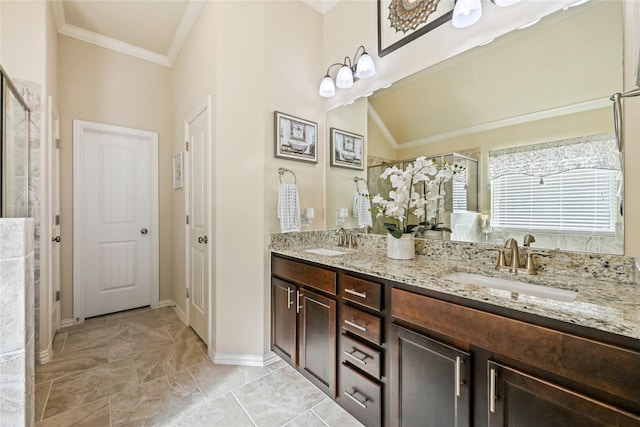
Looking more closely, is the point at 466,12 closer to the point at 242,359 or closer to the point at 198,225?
the point at 198,225

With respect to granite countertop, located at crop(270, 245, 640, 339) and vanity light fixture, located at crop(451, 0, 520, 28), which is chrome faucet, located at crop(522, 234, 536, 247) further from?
vanity light fixture, located at crop(451, 0, 520, 28)

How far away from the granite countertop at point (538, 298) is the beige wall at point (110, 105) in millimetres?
2510

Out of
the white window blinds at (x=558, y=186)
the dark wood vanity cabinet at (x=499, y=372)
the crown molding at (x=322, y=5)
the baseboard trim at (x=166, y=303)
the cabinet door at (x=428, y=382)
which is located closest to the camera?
the dark wood vanity cabinet at (x=499, y=372)

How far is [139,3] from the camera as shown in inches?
97.5

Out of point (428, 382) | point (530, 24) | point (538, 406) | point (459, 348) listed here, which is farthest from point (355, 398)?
point (530, 24)

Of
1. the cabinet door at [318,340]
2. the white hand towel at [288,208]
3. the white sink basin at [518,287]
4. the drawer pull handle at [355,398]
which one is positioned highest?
the white hand towel at [288,208]

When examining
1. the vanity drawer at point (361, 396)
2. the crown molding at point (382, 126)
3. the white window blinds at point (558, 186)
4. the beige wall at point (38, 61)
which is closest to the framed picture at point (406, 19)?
the crown molding at point (382, 126)

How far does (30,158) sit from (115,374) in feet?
5.51

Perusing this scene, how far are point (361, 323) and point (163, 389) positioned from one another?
1393 mm

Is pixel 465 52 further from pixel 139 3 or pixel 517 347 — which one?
pixel 139 3

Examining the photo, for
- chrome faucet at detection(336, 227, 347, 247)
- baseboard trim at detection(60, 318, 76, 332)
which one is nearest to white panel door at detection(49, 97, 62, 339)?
baseboard trim at detection(60, 318, 76, 332)

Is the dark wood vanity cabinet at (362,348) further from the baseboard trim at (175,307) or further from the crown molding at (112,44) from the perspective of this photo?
the crown molding at (112,44)

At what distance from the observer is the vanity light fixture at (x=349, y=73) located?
6.56ft

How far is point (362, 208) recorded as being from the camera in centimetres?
218
